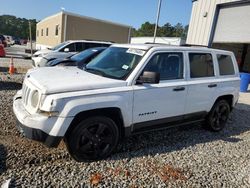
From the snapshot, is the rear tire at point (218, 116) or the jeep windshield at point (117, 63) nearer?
the jeep windshield at point (117, 63)

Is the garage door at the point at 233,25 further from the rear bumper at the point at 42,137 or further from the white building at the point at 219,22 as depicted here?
the rear bumper at the point at 42,137

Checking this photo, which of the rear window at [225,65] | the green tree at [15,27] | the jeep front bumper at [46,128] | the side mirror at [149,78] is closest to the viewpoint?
the jeep front bumper at [46,128]

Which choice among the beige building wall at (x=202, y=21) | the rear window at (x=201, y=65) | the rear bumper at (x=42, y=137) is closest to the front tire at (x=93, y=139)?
the rear bumper at (x=42, y=137)

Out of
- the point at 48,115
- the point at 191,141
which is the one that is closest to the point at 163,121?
the point at 191,141

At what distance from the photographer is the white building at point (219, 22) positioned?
40.2 feet

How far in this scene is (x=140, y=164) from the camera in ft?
13.4

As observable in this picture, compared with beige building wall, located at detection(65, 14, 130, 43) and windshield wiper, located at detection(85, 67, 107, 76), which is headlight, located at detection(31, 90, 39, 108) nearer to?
windshield wiper, located at detection(85, 67, 107, 76)

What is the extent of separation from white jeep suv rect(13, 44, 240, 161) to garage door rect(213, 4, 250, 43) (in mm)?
7812

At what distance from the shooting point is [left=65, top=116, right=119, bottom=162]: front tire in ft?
12.5

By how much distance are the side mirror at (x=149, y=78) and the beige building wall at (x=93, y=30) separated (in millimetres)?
25365

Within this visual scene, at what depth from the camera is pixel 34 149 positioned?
4.17 m

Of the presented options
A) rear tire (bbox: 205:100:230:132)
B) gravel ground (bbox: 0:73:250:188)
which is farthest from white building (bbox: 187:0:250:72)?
gravel ground (bbox: 0:73:250:188)

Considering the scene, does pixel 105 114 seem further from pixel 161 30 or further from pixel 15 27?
pixel 15 27

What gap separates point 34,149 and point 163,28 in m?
96.3
